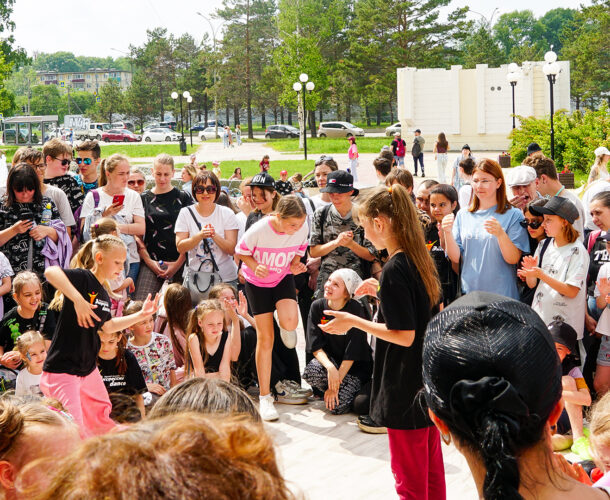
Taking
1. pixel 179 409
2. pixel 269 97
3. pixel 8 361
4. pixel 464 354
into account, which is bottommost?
pixel 8 361

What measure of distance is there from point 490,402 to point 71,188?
21.7 feet

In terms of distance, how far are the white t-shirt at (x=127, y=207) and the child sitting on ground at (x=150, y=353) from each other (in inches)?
48.6

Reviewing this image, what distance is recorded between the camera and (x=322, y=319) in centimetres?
612

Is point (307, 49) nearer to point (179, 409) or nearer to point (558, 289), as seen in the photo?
point (558, 289)

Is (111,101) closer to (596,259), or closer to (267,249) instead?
(267,249)

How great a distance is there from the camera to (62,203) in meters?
7.03

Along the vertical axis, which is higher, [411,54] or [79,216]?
[411,54]

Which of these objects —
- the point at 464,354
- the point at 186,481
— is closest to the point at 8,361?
the point at 464,354

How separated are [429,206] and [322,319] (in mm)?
1756

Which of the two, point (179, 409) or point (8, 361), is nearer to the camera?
point (179, 409)

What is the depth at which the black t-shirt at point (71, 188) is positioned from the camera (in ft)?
24.3

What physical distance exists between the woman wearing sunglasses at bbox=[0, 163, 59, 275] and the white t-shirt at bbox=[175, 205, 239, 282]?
1.26 m

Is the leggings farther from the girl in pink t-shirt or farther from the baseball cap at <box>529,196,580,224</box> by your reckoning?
the baseball cap at <box>529,196,580,224</box>

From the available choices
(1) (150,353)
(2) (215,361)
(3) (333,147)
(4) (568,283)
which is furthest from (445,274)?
(3) (333,147)
